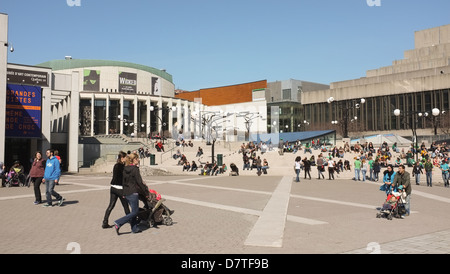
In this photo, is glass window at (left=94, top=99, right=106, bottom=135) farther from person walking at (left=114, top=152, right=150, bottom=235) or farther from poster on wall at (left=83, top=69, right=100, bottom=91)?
person walking at (left=114, top=152, right=150, bottom=235)

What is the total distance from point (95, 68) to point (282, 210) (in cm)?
8066

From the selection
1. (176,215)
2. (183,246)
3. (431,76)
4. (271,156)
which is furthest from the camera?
(431,76)

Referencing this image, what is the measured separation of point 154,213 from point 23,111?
25229 mm

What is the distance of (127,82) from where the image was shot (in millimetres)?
85312

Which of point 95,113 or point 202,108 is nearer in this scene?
point 95,113

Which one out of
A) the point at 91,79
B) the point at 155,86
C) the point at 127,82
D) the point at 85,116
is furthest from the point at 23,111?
the point at 155,86

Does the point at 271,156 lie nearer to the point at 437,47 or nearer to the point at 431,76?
the point at 431,76

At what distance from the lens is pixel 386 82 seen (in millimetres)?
75312

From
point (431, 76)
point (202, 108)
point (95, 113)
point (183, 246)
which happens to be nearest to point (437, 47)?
point (431, 76)

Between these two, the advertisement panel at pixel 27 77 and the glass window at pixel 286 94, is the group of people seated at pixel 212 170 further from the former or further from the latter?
the glass window at pixel 286 94

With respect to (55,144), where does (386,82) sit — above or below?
above

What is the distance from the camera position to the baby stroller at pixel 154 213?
27.1ft

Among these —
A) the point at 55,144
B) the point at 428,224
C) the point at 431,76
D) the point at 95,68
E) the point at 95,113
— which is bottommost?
the point at 428,224

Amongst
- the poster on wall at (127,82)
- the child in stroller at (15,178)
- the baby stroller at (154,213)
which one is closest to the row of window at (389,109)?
the poster on wall at (127,82)
